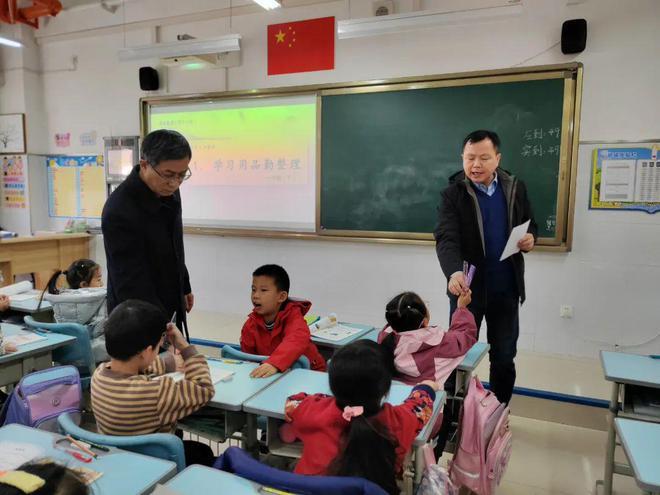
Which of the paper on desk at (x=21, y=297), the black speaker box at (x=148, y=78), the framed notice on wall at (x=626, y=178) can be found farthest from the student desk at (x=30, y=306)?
the framed notice on wall at (x=626, y=178)

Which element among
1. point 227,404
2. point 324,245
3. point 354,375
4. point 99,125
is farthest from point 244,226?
point 354,375

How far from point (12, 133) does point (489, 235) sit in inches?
221

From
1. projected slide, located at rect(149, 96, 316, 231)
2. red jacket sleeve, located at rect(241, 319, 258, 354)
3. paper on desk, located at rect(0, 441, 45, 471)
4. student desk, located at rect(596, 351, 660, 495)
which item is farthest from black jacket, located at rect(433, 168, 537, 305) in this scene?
projected slide, located at rect(149, 96, 316, 231)

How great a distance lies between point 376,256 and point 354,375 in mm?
2958

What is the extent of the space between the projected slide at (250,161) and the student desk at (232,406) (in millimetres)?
2689

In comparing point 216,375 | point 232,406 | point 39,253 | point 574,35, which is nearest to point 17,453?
point 232,406

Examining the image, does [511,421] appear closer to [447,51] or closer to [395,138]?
[395,138]

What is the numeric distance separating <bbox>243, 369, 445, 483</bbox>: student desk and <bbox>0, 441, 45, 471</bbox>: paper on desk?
1.88ft

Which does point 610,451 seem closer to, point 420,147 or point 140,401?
point 140,401

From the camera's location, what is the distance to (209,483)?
1.09m

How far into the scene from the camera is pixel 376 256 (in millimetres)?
4195

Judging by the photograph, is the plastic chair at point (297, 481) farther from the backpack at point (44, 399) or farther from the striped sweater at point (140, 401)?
the backpack at point (44, 399)

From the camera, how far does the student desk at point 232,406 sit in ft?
5.11

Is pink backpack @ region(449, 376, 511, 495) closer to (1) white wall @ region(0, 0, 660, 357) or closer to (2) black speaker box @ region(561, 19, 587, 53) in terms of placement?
(1) white wall @ region(0, 0, 660, 357)
